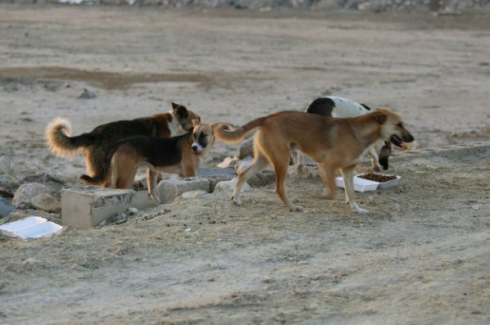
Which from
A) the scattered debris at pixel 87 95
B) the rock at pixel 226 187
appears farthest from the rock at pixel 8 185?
the scattered debris at pixel 87 95

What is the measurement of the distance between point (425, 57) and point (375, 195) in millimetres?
15242

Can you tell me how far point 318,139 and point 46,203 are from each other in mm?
3022

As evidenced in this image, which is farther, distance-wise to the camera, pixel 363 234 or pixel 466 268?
pixel 363 234

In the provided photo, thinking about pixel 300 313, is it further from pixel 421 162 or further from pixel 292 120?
pixel 421 162

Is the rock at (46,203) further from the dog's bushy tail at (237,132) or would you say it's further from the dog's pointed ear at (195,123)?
the dog's bushy tail at (237,132)

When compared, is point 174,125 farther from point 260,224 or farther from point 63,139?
point 260,224

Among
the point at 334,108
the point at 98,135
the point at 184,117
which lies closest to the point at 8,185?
the point at 98,135

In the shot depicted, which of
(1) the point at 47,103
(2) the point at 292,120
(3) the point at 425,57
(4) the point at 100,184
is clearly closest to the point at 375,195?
(2) the point at 292,120

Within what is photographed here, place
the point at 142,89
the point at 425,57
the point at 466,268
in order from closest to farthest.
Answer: the point at 466,268 < the point at 142,89 < the point at 425,57

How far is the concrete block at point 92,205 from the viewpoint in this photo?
984 centimetres

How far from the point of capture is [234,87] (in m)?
20.5

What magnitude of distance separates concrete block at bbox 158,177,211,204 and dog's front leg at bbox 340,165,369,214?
1.61 meters

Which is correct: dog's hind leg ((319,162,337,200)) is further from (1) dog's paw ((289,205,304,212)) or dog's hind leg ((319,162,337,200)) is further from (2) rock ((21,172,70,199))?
(2) rock ((21,172,70,199))

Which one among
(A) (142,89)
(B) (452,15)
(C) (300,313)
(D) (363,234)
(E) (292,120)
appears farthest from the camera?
(B) (452,15)
